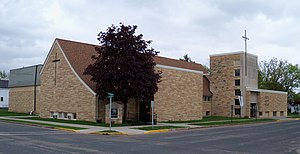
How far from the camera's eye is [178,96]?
3672cm

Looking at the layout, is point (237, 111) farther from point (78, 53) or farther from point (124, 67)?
point (124, 67)

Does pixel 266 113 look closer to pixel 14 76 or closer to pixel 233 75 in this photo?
pixel 233 75

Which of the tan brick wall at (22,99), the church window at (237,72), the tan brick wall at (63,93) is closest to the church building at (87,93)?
the tan brick wall at (63,93)

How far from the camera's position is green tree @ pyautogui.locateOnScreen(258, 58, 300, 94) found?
74.6 metres

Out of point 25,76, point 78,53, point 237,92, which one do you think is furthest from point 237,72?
point 25,76

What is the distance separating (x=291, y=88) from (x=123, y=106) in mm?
57686

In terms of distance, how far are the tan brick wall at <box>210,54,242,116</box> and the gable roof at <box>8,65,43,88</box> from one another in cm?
2587

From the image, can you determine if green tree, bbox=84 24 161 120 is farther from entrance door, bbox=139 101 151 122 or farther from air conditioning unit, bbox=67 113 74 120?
air conditioning unit, bbox=67 113 74 120

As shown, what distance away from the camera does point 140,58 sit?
96.5ft

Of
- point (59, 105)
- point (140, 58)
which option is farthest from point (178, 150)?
point (59, 105)

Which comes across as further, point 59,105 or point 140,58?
point 59,105

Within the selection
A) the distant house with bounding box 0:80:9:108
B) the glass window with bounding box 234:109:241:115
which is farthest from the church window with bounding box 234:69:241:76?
the distant house with bounding box 0:80:9:108

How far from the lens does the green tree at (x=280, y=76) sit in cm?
7456

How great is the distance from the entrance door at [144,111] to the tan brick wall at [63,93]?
16.8ft
